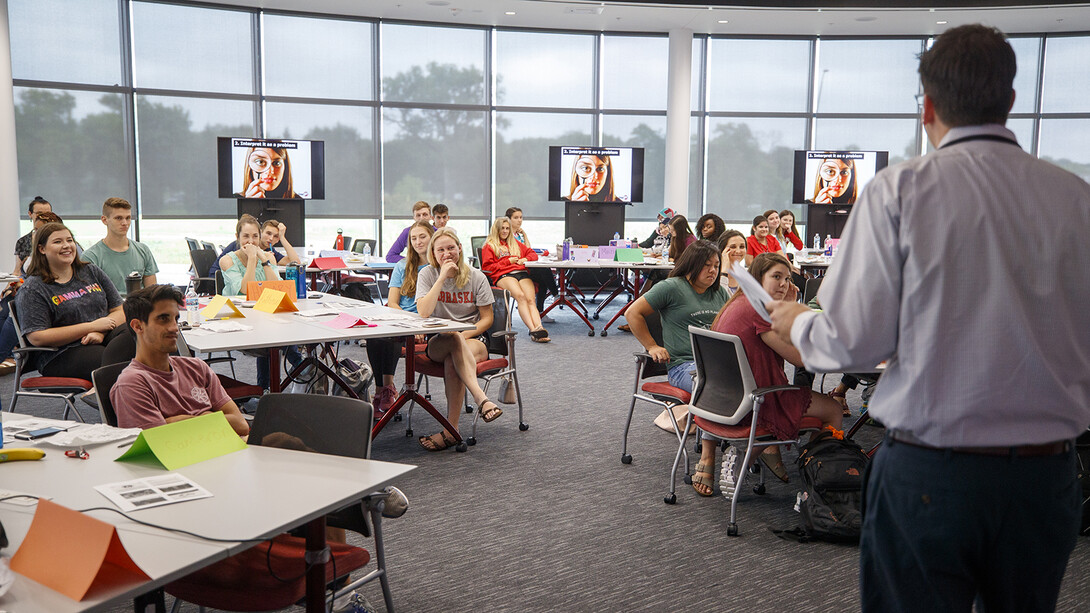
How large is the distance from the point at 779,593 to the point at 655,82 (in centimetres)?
1018

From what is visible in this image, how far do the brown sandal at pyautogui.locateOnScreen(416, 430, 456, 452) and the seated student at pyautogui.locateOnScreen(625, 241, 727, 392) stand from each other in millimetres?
1203

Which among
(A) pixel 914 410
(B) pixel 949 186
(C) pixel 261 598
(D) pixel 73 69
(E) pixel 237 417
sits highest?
(D) pixel 73 69

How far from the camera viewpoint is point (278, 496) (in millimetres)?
1821

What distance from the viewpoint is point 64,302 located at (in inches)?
170

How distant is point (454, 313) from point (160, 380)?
2381 millimetres

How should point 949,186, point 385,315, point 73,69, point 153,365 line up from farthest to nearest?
point 73,69 < point 385,315 < point 153,365 < point 949,186

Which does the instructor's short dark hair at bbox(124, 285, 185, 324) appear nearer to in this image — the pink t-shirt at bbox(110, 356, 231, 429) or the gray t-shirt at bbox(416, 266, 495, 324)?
the pink t-shirt at bbox(110, 356, 231, 429)


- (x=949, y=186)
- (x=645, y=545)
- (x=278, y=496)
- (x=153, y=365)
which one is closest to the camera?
(x=949, y=186)

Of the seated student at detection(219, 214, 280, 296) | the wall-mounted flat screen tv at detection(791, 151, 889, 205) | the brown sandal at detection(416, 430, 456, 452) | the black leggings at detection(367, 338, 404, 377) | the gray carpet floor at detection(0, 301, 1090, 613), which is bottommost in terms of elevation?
the gray carpet floor at detection(0, 301, 1090, 613)

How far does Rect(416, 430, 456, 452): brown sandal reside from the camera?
4422 mm

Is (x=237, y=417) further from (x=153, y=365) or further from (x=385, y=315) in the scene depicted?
(x=385, y=315)

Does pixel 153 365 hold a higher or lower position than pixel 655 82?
lower

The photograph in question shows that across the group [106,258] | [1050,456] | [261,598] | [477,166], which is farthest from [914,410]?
[477,166]

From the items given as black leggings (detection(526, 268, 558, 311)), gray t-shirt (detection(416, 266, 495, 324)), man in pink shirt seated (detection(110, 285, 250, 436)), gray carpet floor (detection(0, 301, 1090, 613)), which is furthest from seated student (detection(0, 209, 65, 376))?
black leggings (detection(526, 268, 558, 311))
